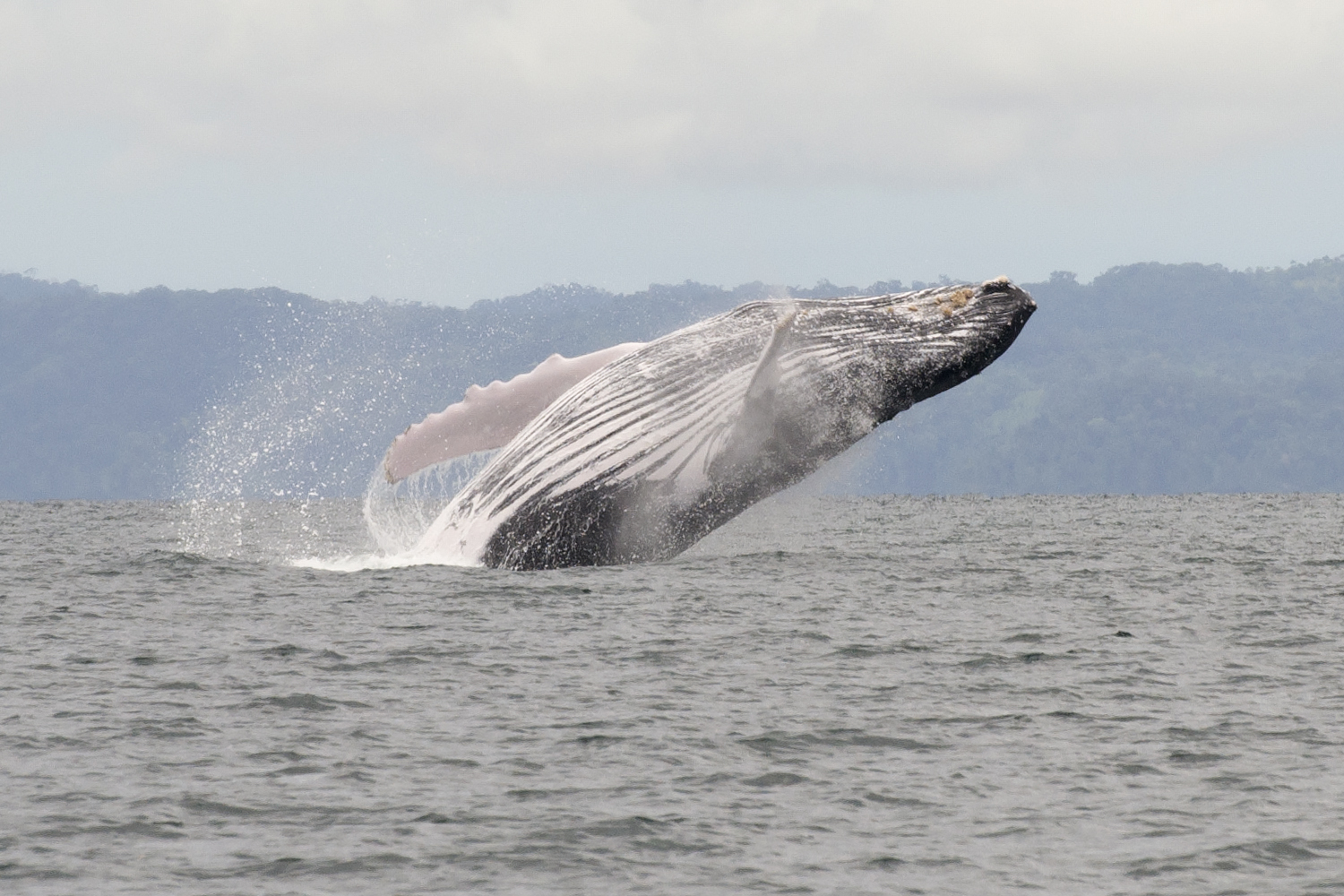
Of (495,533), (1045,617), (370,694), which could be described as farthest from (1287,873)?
(1045,617)

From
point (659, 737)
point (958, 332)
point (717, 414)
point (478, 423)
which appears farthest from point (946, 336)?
point (659, 737)

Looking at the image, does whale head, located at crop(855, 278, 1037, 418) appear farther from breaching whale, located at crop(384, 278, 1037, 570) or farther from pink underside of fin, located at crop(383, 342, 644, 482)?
pink underside of fin, located at crop(383, 342, 644, 482)

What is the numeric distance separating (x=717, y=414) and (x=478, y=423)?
9.07 feet

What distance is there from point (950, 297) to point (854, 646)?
3331 millimetres

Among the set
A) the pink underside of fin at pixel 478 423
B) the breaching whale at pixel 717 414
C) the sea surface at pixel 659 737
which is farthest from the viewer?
the pink underside of fin at pixel 478 423

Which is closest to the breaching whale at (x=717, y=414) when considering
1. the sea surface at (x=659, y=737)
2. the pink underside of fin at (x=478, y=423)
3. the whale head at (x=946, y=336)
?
the whale head at (x=946, y=336)

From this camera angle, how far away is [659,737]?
11219 millimetres

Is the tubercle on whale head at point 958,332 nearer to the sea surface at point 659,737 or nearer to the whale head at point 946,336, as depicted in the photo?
the whale head at point 946,336

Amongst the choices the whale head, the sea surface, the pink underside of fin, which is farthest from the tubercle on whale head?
the pink underside of fin

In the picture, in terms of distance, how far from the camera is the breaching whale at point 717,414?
1438cm

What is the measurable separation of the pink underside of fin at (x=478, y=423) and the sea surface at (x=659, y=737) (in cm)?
121

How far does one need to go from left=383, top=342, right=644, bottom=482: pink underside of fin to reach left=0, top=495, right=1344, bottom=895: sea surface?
47.7 inches

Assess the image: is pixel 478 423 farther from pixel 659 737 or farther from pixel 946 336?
pixel 659 737

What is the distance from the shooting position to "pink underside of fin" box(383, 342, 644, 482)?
1608 cm
